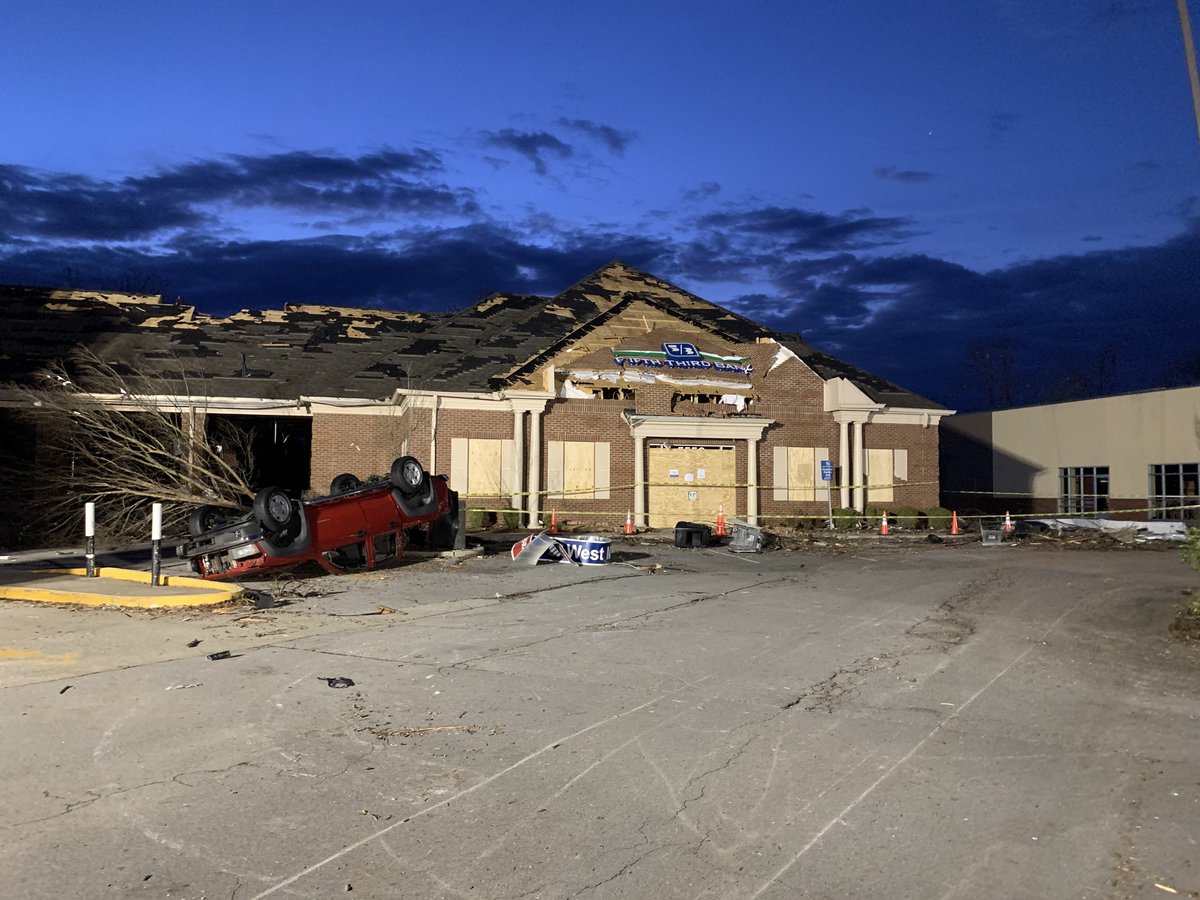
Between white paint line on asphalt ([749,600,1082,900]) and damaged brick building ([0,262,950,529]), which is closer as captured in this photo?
white paint line on asphalt ([749,600,1082,900])

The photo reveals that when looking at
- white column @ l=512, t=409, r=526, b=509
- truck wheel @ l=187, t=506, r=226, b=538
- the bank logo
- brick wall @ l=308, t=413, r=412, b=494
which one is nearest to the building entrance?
the bank logo

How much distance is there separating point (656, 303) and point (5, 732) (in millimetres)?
21603

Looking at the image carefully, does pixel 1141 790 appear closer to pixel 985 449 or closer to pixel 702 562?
pixel 702 562

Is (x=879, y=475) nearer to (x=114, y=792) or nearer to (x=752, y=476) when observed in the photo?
(x=752, y=476)

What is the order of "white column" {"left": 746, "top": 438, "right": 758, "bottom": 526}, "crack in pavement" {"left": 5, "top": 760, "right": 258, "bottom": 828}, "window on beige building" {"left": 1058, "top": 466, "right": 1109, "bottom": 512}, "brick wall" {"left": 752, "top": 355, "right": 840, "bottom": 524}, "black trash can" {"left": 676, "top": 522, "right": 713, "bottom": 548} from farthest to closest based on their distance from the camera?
"window on beige building" {"left": 1058, "top": 466, "right": 1109, "bottom": 512}
"brick wall" {"left": 752, "top": 355, "right": 840, "bottom": 524}
"white column" {"left": 746, "top": 438, "right": 758, "bottom": 526}
"black trash can" {"left": 676, "top": 522, "right": 713, "bottom": 548}
"crack in pavement" {"left": 5, "top": 760, "right": 258, "bottom": 828}

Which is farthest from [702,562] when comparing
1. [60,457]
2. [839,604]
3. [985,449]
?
[985,449]

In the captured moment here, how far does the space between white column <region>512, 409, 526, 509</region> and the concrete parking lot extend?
43.9 ft

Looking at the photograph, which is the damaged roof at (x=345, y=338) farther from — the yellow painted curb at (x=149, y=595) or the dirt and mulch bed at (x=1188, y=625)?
the dirt and mulch bed at (x=1188, y=625)

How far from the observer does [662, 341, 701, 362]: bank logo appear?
26453 millimetres

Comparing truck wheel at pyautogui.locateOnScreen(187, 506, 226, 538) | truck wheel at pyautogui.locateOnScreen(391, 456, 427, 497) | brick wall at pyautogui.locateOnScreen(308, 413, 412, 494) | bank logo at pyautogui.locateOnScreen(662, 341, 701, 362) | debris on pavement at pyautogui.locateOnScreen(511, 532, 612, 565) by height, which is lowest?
debris on pavement at pyautogui.locateOnScreen(511, 532, 612, 565)

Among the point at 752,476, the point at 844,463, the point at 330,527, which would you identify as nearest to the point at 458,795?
the point at 330,527

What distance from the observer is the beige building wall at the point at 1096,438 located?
29.1 meters

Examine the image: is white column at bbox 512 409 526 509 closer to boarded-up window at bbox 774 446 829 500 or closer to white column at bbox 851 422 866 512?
boarded-up window at bbox 774 446 829 500

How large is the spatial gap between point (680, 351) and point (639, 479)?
3796mm
